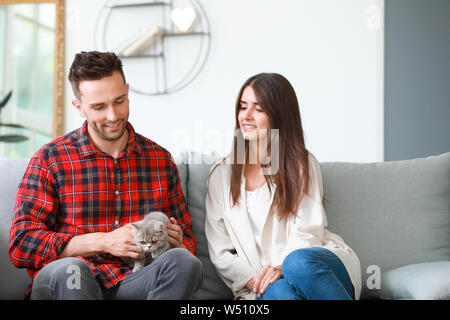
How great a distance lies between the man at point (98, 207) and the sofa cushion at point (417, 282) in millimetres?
647

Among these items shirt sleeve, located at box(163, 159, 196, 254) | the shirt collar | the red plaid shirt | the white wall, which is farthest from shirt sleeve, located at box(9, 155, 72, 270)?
the white wall

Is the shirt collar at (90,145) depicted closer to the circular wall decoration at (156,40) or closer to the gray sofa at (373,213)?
the gray sofa at (373,213)

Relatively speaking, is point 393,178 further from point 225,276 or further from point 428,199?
point 225,276

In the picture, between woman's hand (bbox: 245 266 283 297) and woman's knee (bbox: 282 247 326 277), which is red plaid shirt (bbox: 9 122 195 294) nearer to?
woman's hand (bbox: 245 266 283 297)

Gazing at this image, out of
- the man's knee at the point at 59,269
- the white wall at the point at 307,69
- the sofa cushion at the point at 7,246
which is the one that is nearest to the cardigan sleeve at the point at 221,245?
the man's knee at the point at 59,269

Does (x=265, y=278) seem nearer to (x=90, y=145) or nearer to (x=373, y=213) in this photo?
(x=373, y=213)

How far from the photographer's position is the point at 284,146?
1.66 metres

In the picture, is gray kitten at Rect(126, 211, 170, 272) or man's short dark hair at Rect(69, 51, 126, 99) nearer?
gray kitten at Rect(126, 211, 170, 272)

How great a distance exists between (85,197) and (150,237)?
275 millimetres

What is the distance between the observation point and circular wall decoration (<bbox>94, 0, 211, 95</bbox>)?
2.94m

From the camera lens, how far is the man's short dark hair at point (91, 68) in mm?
1467

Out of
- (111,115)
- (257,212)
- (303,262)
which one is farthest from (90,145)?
(303,262)
